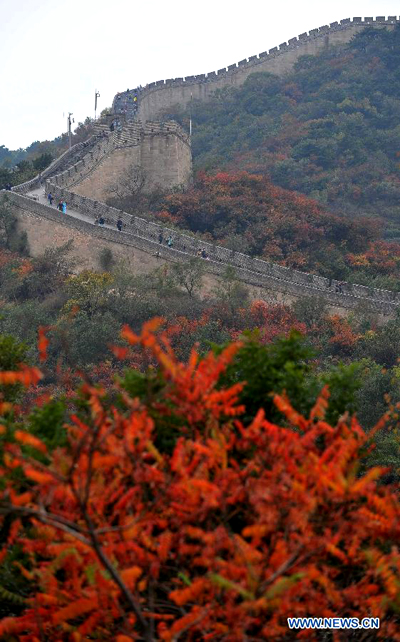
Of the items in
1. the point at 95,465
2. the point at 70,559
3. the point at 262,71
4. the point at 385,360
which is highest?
the point at 262,71

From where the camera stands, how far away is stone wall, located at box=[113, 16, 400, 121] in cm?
7175

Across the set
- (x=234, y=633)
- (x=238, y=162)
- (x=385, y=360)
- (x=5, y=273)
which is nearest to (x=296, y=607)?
(x=234, y=633)

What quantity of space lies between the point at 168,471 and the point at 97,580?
2104 millimetres

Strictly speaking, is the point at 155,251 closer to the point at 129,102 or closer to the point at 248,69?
the point at 129,102

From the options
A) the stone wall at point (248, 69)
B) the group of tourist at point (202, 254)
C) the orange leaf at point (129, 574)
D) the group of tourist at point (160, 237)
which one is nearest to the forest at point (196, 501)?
the orange leaf at point (129, 574)

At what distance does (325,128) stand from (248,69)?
13773mm

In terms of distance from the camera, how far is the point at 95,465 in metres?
9.96

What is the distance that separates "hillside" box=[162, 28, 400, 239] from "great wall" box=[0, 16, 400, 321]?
4.88m

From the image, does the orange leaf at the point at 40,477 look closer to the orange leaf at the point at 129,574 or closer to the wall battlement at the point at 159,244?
the orange leaf at the point at 129,574

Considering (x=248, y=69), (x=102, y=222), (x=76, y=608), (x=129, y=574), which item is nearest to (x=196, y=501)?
(x=129, y=574)

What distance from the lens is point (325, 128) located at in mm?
65688

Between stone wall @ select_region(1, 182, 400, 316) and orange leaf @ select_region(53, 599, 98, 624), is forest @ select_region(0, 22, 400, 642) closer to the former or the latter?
orange leaf @ select_region(53, 599, 98, 624)

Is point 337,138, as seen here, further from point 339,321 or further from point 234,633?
point 234,633

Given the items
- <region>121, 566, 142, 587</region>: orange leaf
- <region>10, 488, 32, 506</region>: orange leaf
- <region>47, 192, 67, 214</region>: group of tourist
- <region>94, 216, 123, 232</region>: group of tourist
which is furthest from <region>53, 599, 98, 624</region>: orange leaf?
<region>47, 192, 67, 214</region>: group of tourist
